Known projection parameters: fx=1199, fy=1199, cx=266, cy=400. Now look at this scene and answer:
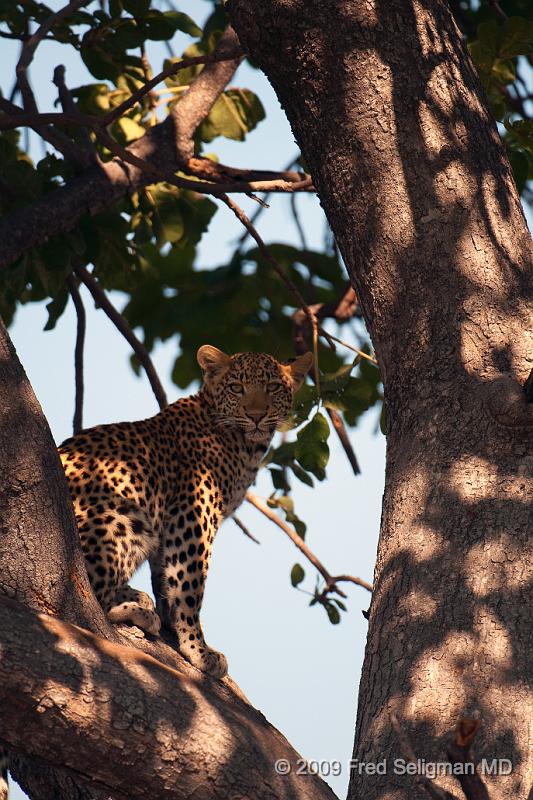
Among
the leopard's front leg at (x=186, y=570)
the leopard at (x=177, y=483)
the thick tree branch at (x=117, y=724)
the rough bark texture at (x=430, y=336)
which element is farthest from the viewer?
the leopard's front leg at (x=186, y=570)

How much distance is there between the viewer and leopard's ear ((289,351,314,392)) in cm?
777

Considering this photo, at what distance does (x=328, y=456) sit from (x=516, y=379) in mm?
1819

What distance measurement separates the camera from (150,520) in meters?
6.46

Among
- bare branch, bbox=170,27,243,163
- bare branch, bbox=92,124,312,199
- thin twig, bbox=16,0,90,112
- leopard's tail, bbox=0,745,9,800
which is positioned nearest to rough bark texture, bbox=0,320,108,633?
leopard's tail, bbox=0,745,9,800

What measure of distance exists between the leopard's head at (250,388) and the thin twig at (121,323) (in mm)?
403

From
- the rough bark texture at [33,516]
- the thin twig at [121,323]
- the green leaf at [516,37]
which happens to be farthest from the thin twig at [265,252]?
the rough bark texture at [33,516]

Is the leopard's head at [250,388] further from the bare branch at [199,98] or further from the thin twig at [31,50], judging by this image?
the thin twig at [31,50]

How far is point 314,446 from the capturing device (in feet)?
19.7

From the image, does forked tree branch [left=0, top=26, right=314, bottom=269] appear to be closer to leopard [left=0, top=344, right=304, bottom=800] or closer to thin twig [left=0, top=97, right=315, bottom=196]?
thin twig [left=0, top=97, right=315, bottom=196]

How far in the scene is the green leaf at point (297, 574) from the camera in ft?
23.9

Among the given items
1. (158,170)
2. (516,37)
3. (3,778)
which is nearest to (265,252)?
(158,170)

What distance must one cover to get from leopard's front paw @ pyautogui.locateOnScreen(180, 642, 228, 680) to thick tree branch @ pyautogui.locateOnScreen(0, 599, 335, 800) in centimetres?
199

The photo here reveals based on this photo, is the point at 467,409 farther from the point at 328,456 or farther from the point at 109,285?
the point at 109,285

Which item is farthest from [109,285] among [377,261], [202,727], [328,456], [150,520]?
[202,727]
